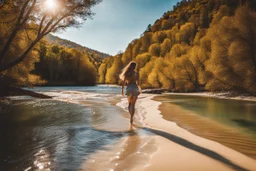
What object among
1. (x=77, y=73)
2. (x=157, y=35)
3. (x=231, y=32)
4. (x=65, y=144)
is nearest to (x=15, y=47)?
(x=65, y=144)

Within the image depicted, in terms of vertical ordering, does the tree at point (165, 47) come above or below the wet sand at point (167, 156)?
above

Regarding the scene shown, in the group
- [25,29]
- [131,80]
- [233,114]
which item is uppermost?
[25,29]

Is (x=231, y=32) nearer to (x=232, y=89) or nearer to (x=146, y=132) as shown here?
(x=232, y=89)

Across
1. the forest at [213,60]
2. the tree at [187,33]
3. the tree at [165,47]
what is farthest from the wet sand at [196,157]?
the tree at [187,33]

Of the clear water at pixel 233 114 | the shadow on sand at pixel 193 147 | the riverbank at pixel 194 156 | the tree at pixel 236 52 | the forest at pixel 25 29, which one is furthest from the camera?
the tree at pixel 236 52

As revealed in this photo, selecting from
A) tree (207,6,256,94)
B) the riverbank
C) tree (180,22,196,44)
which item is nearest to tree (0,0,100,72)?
the riverbank

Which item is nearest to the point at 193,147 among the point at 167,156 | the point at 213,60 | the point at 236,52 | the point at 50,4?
the point at 167,156

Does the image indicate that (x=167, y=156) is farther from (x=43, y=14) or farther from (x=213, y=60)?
(x=213, y=60)

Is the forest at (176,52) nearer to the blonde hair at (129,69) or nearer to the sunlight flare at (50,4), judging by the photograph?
the sunlight flare at (50,4)

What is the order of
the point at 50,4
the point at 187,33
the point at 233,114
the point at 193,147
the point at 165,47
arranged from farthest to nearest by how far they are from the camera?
the point at 187,33 → the point at 165,47 → the point at 233,114 → the point at 50,4 → the point at 193,147

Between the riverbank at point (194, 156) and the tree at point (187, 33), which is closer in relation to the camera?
→ the riverbank at point (194, 156)

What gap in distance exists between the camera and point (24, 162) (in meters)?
4.94

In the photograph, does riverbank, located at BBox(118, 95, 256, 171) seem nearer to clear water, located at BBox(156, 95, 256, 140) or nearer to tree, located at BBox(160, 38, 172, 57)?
clear water, located at BBox(156, 95, 256, 140)

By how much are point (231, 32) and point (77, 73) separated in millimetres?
74425
